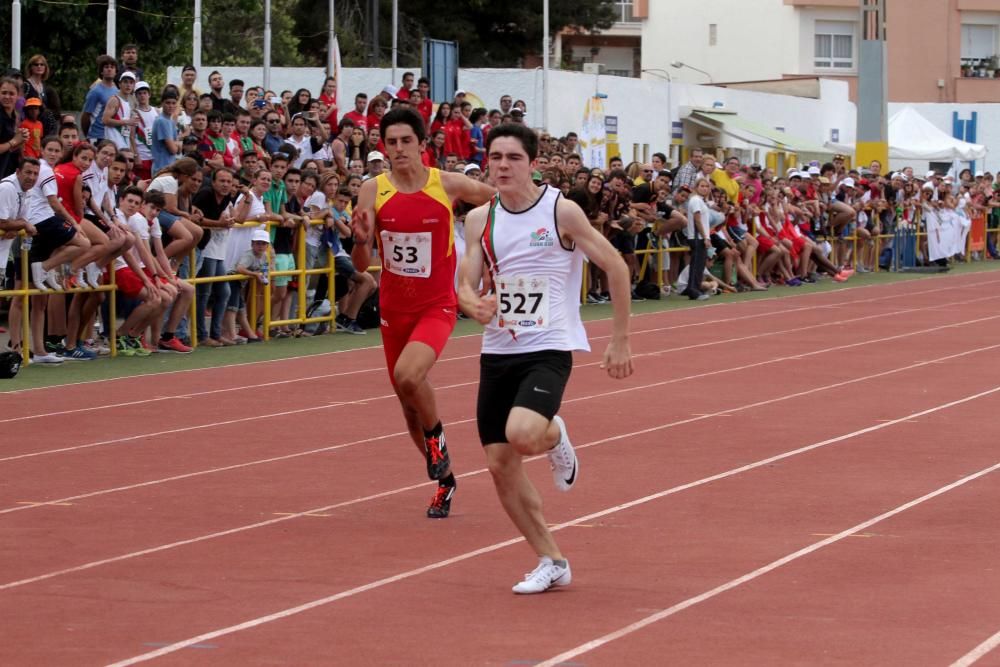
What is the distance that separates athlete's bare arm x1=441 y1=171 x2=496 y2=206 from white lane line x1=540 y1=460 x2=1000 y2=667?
256 centimetres

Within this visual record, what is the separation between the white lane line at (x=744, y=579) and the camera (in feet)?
21.2

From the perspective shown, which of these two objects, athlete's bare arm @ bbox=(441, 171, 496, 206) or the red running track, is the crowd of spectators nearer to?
the red running track

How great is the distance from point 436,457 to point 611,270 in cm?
227

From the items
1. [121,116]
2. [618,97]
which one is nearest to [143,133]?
[121,116]

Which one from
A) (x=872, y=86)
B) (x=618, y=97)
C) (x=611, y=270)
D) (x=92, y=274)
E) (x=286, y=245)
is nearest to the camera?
(x=611, y=270)

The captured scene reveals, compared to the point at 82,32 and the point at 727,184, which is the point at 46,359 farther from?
the point at 82,32

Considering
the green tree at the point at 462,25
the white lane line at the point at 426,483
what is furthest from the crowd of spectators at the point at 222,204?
the green tree at the point at 462,25

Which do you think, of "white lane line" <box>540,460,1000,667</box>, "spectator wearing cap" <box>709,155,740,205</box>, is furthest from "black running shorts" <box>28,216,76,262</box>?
"spectator wearing cap" <box>709,155,740,205</box>

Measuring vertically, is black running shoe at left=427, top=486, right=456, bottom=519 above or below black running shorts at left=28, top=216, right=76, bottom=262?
below

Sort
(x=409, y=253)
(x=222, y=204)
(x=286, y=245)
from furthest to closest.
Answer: (x=286, y=245)
(x=222, y=204)
(x=409, y=253)

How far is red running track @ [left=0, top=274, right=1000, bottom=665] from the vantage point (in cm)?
666

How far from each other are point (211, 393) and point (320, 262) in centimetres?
590

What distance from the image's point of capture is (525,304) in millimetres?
7738

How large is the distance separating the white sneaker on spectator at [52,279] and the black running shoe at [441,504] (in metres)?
8.13
